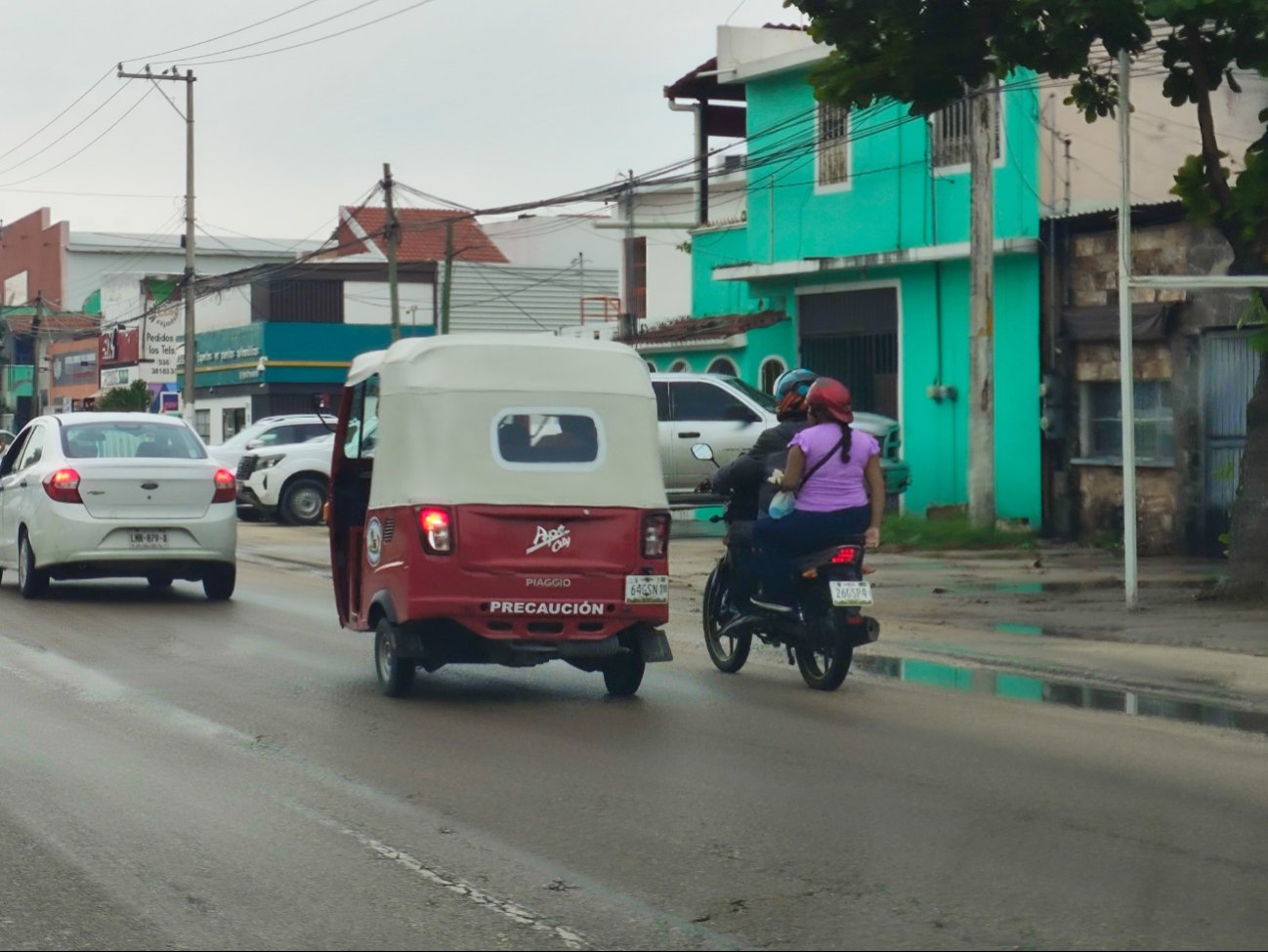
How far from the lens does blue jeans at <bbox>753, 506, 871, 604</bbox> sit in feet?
37.2

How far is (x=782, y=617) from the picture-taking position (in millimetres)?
11641

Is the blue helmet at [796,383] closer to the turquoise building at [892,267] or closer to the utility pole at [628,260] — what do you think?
the turquoise building at [892,267]

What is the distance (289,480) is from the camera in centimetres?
3200

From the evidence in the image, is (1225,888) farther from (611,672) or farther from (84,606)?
(84,606)

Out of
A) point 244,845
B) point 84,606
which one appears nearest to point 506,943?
point 244,845

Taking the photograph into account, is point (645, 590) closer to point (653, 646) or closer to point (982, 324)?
point (653, 646)

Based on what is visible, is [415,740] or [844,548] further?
[844,548]

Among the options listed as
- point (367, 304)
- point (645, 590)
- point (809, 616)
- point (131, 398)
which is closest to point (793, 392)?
point (809, 616)

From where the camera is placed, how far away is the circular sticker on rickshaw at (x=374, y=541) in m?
11.1

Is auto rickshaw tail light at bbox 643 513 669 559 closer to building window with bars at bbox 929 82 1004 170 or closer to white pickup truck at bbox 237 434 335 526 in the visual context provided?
building window with bars at bbox 929 82 1004 170

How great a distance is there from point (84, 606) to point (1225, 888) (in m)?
12.3

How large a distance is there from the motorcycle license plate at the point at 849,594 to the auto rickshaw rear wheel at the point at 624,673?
1193mm

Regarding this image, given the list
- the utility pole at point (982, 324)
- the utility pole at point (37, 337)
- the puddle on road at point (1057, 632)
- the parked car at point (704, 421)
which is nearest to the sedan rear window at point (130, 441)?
the puddle on road at point (1057, 632)

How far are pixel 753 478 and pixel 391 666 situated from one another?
8.12 ft
